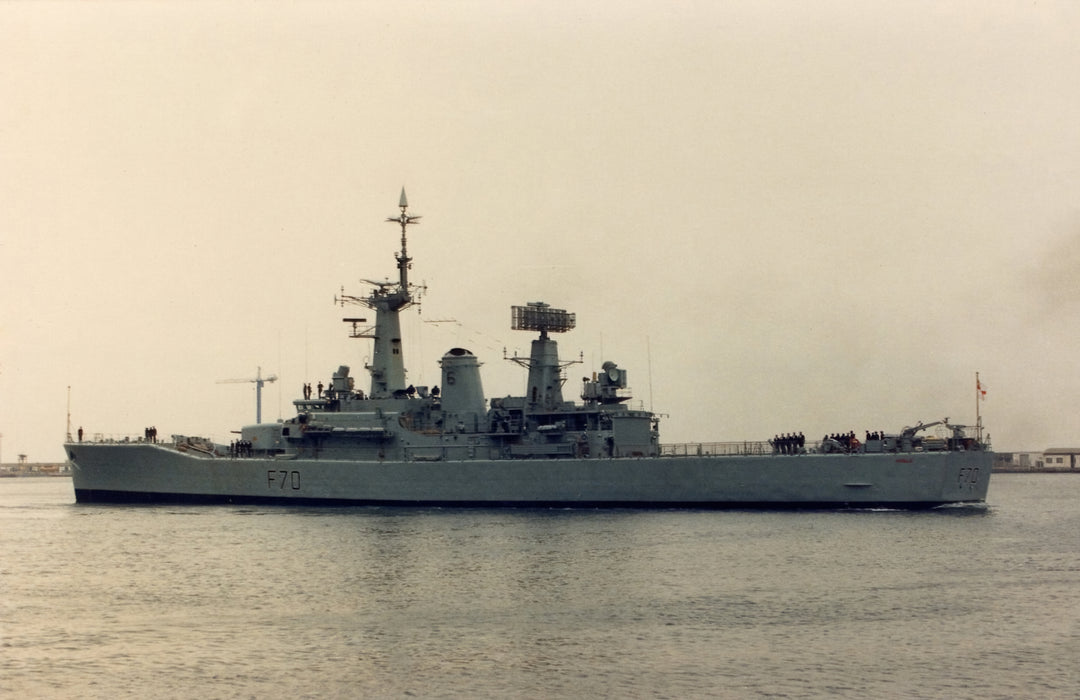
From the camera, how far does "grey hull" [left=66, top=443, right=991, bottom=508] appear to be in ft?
129

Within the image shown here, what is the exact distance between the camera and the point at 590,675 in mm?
17469

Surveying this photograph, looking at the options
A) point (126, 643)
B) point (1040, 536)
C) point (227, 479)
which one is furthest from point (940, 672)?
point (227, 479)

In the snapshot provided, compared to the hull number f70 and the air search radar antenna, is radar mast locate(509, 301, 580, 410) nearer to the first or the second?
the air search radar antenna

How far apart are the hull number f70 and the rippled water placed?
9728 millimetres

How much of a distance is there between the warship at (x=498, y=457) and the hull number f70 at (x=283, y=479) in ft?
0.20

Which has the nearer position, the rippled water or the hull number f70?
the rippled water

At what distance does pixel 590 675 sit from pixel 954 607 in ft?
30.0

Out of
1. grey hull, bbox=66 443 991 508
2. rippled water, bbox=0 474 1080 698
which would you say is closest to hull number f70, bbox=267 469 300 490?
grey hull, bbox=66 443 991 508

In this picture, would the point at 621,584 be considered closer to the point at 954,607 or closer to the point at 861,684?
the point at 954,607

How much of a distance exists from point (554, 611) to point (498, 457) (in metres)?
22.3

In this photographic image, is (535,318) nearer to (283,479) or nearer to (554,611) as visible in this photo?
(283,479)

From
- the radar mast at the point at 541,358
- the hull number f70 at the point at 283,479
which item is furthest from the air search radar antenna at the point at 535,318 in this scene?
the hull number f70 at the point at 283,479

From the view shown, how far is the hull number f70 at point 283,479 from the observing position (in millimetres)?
47000

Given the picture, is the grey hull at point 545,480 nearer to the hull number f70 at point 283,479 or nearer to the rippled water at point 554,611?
the hull number f70 at point 283,479
